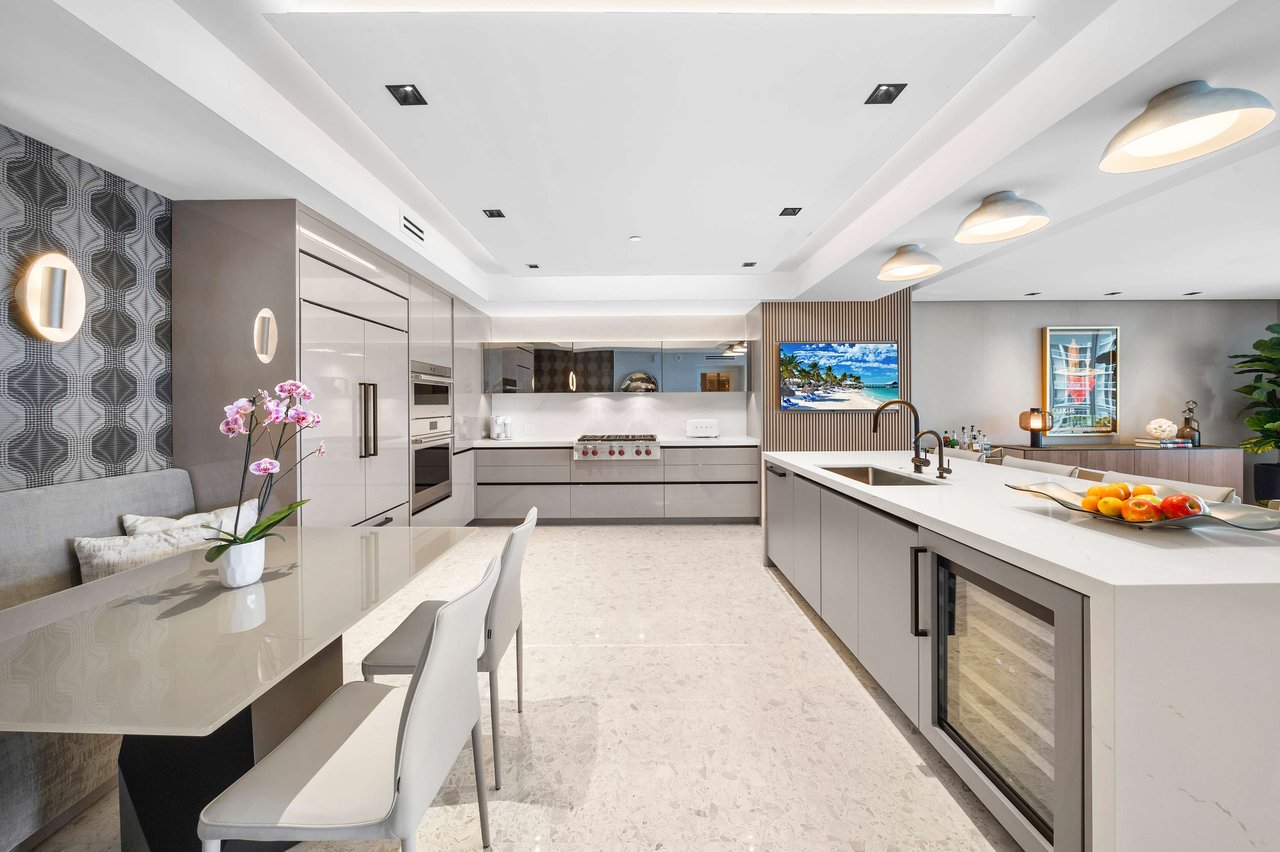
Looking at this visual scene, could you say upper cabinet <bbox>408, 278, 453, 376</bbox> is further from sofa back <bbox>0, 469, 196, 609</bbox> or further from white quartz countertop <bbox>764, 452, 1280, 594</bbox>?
white quartz countertop <bbox>764, 452, 1280, 594</bbox>

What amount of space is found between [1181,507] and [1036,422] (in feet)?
15.7

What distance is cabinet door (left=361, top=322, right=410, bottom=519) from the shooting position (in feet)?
11.2

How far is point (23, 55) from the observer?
1.58m

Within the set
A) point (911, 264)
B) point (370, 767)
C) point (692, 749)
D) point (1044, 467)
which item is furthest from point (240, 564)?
point (911, 264)

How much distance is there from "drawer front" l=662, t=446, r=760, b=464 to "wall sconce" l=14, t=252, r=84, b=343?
13.7ft

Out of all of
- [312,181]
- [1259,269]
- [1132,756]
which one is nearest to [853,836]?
[1132,756]

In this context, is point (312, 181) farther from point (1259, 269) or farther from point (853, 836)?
point (1259, 269)

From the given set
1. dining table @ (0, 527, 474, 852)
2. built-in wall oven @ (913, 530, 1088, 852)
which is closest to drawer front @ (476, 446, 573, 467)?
dining table @ (0, 527, 474, 852)

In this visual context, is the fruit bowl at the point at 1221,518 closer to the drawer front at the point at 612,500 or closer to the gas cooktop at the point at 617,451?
the gas cooktop at the point at 617,451

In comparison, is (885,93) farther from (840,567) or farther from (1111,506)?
(840,567)

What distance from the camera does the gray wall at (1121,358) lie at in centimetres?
563

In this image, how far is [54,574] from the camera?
1.94m

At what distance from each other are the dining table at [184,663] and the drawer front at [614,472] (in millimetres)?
3586

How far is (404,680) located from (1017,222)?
355 centimetres
